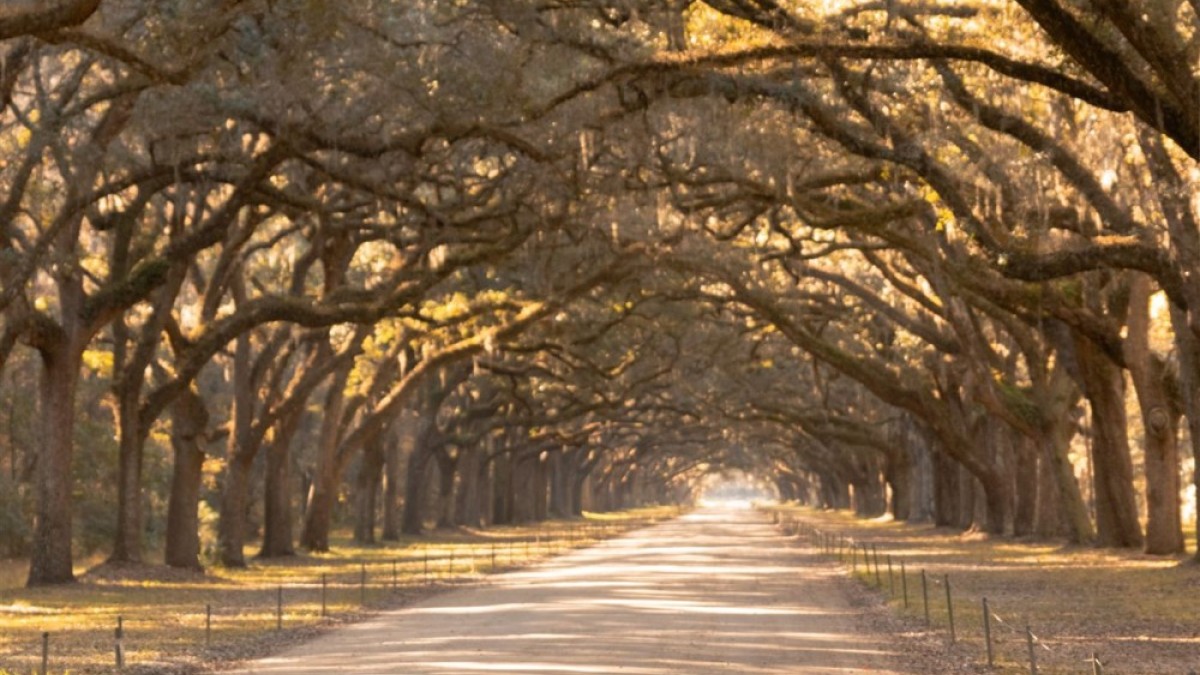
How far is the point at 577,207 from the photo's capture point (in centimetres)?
3053

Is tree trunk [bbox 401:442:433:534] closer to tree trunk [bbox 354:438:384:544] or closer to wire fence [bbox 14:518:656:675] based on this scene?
tree trunk [bbox 354:438:384:544]

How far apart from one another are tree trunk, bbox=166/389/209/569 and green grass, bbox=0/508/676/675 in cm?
70

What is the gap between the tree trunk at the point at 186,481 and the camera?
3328 cm

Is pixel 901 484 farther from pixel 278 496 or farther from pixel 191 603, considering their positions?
pixel 191 603

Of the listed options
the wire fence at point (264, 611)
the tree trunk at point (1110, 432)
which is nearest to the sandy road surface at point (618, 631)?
the wire fence at point (264, 611)

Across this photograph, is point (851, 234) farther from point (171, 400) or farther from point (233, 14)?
point (233, 14)

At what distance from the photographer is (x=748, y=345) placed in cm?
6116

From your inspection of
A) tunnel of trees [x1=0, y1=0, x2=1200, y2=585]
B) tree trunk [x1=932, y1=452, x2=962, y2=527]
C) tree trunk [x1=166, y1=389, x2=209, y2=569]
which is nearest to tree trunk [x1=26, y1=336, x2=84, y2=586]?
tunnel of trees [x1=0, y1=0, x2=1200, y2=585]

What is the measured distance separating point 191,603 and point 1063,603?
12.5m

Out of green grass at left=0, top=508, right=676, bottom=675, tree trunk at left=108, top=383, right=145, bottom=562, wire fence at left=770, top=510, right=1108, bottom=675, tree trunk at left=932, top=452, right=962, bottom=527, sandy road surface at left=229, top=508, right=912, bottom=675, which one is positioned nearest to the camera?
wire fence at left=770, top=510, right=1108, bottom=675

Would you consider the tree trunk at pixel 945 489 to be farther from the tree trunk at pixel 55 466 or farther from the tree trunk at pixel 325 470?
the tree trunk at pixel 55 466

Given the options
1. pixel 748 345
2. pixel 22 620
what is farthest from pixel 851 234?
pixel 748 345

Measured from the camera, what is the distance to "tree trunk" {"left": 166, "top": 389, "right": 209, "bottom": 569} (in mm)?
33281

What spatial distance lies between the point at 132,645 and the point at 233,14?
6.77 metres
